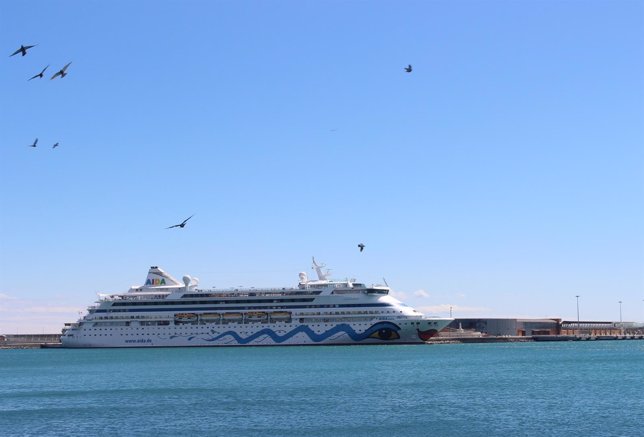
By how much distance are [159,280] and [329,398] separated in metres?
64.6

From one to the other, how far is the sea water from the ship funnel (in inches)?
1325

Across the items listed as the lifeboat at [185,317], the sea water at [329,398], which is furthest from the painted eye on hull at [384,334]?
the sea water at [329,398]

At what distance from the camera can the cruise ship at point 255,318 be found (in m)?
92.9

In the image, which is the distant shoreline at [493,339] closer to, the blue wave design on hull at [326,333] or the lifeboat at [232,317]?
the blue wave design on hull at [326,333]

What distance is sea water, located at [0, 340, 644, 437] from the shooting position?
33.4 m

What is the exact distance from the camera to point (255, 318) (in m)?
96.1

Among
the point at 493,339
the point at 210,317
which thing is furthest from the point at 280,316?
the point at 493,339

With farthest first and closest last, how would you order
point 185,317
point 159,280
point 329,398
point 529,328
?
point 529,328 → point 159,280 → point 185,317 → point 329,398

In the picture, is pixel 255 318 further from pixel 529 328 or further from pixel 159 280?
pixel 529 328

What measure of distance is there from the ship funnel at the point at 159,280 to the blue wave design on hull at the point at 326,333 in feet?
33.7

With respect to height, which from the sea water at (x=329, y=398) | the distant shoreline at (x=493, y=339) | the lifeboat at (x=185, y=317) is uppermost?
the lifeboat at (x=185, y=317)

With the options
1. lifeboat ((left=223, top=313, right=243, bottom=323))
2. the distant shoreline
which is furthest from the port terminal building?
lifeboat ((left=223, top=313, right=243, bottom=323))

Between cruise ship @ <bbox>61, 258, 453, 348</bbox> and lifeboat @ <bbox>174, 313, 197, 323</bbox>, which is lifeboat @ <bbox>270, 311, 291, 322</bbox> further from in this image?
lifeboat @ <bbox>174, 313, 197, 323</bbox>

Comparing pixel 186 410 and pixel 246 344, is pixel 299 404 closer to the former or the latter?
pixel 186 410
